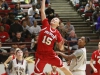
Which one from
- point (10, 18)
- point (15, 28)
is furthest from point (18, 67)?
point (10, 18)

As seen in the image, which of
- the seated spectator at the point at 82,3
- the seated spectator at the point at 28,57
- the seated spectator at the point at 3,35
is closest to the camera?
the seated spectator at the point at 28,57

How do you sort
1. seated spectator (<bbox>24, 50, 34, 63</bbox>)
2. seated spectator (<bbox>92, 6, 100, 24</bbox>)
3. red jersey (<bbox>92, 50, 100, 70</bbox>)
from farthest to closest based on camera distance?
seated spectator (<bbox>92, 6, 100, 24</bbox>) < seated spectator (<bbox>24, 50, 34, 63</bbox>) < red jersey (<bbox>92, 50, 100, 70</bbox>)

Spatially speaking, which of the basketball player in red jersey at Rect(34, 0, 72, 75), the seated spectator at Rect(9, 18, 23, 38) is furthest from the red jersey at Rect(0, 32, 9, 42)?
Result: the basketball player in red jersey at Rect(34, 0, 72, 75)

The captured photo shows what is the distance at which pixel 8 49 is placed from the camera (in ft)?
42.6

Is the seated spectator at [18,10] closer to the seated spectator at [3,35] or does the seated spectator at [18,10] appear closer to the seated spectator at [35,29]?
the seated spectator at [35,29]

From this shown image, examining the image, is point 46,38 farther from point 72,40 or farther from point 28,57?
point 72,40

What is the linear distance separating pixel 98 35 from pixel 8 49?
13.6 ft

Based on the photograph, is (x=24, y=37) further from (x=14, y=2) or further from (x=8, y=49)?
(x=14, y=2)

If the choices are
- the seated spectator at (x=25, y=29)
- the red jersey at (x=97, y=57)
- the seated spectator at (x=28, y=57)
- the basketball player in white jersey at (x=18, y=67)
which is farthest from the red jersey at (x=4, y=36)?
the basketball player in white jersey at (x=18, y=67)

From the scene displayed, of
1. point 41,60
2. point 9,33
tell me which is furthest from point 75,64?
point 9,33

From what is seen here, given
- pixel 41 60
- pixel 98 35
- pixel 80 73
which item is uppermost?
pixel 41 60

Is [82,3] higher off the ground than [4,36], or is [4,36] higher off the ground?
[82,3]

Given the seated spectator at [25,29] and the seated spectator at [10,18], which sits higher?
the seated spectator at [10,18]

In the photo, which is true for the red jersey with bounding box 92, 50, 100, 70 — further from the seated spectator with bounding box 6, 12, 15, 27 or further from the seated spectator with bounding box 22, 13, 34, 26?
the seated spectator with bounding box 6, 12, 15, 27
